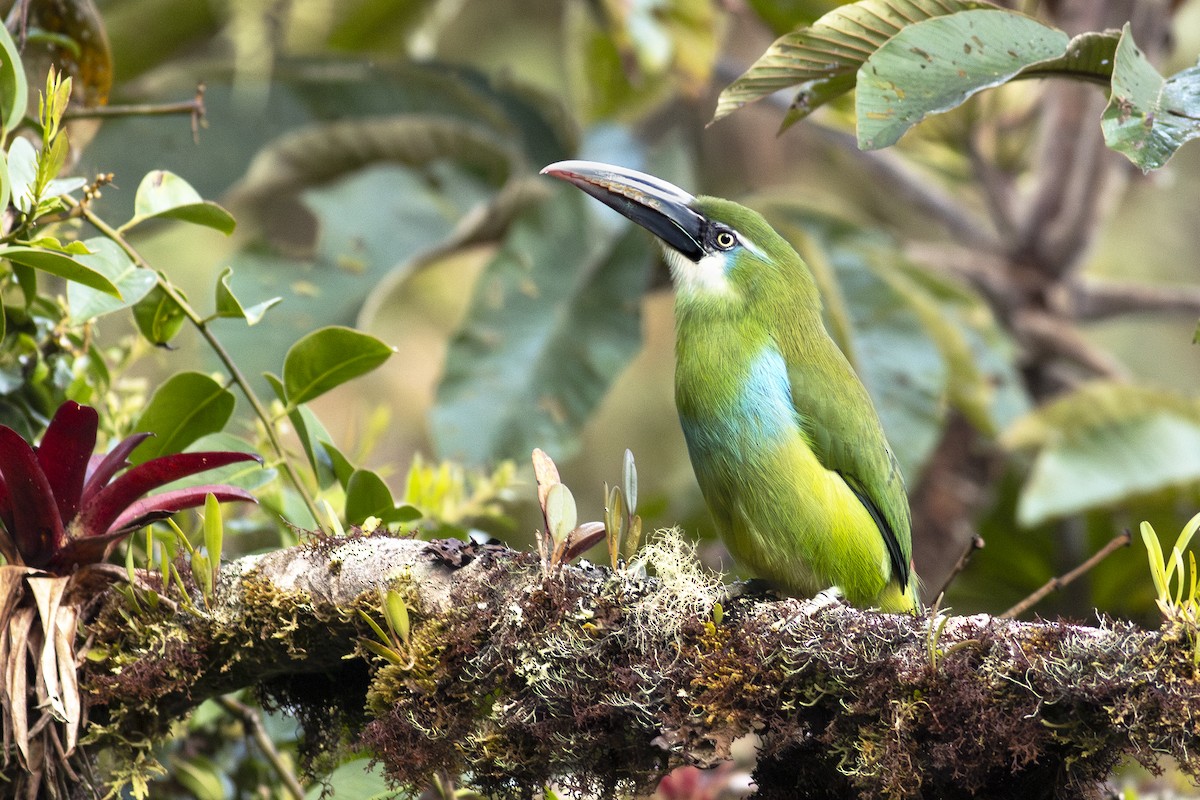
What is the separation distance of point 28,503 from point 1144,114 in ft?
6.17

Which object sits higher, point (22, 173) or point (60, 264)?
point (22, 173)

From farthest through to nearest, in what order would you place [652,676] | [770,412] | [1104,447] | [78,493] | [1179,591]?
[1104,447] → [770,412] → [78,493] → [652,676] → [1179,591]

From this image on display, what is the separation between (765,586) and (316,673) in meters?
0.99

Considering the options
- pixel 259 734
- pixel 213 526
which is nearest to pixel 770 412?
pixel 213 526

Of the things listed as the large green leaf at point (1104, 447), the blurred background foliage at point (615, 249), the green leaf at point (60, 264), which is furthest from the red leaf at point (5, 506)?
the large green leaf at point (1104, 447)

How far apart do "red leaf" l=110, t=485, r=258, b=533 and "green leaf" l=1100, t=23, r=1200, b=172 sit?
152cm

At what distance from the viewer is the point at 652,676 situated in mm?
1771

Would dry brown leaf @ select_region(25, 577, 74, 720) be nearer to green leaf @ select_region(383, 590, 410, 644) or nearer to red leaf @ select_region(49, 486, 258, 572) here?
red leaf @ select_region(49, 486, 258, 572)

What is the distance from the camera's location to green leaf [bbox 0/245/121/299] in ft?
6.14

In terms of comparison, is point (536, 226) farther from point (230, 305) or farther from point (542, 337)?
point (230, 305)

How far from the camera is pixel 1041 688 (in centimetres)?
162

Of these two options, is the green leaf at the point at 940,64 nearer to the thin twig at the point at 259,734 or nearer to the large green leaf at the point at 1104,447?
the thin twig at the point at 259,734

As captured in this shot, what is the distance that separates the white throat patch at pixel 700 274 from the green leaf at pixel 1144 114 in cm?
110

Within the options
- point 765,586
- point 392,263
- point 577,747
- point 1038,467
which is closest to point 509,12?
point 392,263
